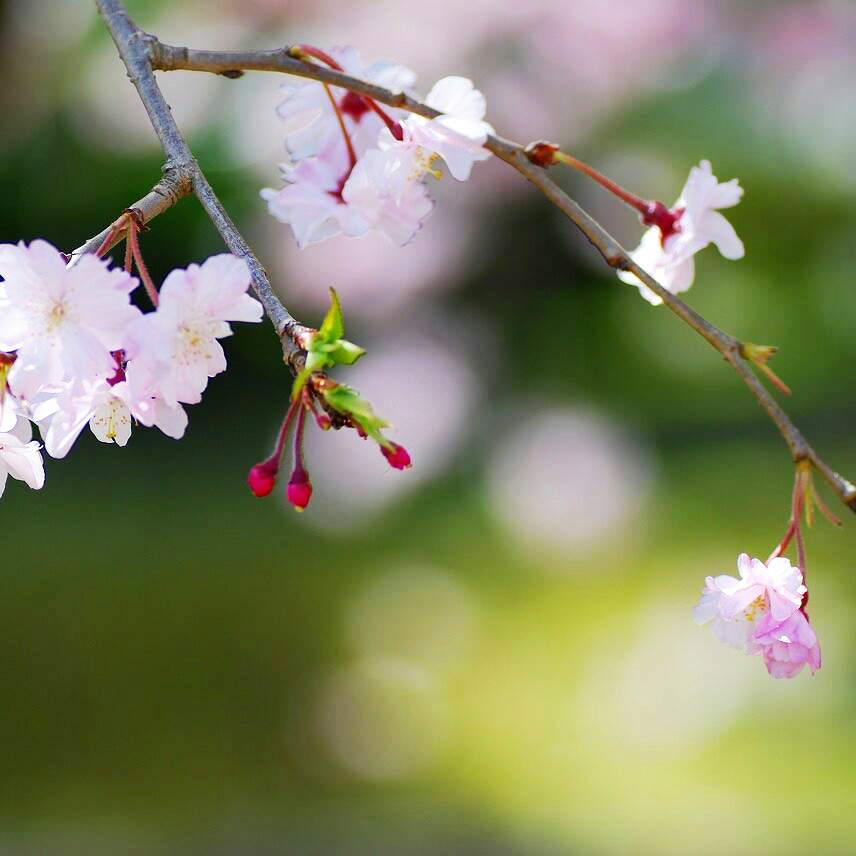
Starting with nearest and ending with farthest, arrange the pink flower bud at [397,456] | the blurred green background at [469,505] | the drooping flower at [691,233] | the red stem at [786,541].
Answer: the pink flower bud at [397,456] < the red stem at [786,541] < the drooping flower at [691,233] < the blurred green background at [469,505]

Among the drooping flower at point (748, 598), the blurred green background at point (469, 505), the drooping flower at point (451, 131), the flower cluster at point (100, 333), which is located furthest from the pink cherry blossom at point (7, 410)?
the blurred green background at point (469, 505)

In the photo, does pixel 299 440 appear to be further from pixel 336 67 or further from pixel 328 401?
pixel 336 67

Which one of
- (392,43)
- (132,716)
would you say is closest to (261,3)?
(392,43)

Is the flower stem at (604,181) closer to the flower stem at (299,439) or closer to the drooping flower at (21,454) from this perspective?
the flower stem at (299,439)

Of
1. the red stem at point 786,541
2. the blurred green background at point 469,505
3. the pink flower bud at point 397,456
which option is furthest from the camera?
the blurred green background at point 469,505

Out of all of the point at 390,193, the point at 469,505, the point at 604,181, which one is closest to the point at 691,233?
the point at 604,181

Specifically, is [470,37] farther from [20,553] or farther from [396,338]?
[20,553]

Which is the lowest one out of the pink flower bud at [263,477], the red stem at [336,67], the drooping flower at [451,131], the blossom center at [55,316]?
the pink flower bud at [263,477]

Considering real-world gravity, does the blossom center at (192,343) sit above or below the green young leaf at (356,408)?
above
